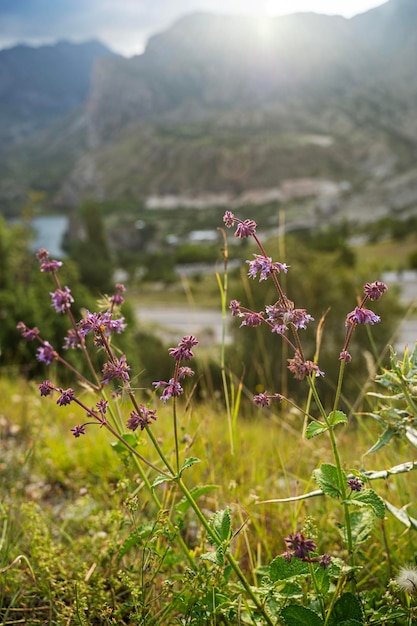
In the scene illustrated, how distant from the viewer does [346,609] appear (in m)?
1.42

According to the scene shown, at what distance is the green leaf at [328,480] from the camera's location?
1368 millimetres

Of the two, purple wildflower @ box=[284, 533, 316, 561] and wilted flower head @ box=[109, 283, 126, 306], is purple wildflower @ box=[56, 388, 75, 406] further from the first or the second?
purple wildflower @ box=[284, 533, 316, 561]

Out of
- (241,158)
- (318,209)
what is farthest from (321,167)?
(318,209)

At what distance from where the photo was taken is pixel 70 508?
92.8 inches

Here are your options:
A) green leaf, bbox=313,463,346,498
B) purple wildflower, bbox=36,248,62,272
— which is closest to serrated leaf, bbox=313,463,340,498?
green leaf, bbox=313,463,346,498

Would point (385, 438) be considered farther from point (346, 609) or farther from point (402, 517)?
point (346, 609)

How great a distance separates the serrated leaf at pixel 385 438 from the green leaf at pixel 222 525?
0.40m

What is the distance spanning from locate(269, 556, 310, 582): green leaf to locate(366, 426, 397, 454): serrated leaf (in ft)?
1.19

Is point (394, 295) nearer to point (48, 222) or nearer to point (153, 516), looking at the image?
point (153, 516)

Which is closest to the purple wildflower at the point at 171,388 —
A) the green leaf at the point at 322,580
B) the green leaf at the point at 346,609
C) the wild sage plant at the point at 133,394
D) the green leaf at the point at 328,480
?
the wild sage plant at the point at 133,394

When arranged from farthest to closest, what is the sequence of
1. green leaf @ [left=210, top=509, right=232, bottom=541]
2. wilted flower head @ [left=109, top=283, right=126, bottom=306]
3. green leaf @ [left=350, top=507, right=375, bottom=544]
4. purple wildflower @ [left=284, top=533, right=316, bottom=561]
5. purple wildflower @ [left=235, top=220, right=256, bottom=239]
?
wilted flower head @ [left=109, top=283, right=126, bottom=306] < green leaf @ [left=350, top=507, right=375, bottom=544] < green leaf @ [left=210, top=509, right=232, bottom=541] < purple wildflower @ [left=235, top=220, right=256, bottom=239] < purple wildflower @ [left=284, top=533, right=316, bottom=561]

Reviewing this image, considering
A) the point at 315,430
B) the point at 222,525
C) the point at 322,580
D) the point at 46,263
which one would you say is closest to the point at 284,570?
the point at 322,580

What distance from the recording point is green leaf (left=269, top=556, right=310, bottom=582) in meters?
1.40

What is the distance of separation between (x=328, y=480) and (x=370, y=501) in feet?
0.39
